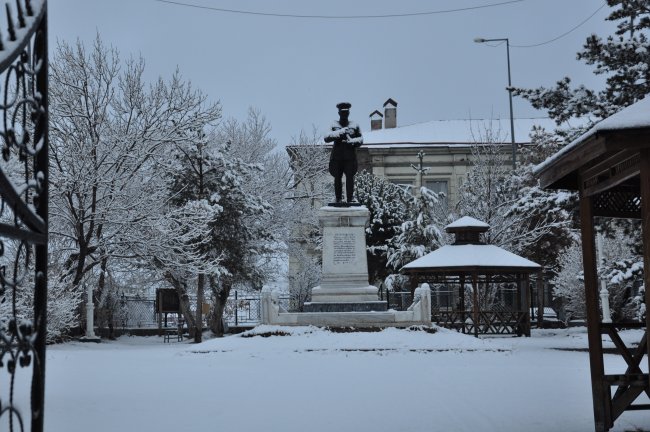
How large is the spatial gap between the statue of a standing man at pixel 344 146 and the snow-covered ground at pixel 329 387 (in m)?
5.10

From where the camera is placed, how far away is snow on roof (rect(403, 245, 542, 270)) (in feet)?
A: 83.5

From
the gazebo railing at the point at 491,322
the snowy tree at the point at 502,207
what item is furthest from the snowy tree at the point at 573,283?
the gazebo railing at the point at 491,322

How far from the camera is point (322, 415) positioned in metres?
8.63

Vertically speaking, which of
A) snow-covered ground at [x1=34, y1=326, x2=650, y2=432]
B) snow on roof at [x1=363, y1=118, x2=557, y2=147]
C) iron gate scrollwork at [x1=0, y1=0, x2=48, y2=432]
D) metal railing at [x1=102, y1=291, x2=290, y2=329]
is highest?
snow on roof at [x1=363, y1=118, x2=557, y2=147]

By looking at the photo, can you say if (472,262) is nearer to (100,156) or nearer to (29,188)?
(100,156)

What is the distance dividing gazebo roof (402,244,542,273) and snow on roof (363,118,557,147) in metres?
26.2

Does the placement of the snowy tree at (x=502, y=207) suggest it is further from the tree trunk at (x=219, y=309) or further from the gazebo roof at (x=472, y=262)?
the tree trunk at (x=219, y=309)

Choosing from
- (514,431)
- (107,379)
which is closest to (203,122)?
(107,379)

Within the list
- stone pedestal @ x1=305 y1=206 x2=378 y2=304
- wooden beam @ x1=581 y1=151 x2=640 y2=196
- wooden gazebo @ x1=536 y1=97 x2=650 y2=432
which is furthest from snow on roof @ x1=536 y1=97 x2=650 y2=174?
stone pedestal @ x1=305 y1=206 x2=378 y2=304

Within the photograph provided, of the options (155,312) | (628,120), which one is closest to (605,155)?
(628,120)

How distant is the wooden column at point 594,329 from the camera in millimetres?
7414

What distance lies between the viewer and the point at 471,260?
2564 centimetres

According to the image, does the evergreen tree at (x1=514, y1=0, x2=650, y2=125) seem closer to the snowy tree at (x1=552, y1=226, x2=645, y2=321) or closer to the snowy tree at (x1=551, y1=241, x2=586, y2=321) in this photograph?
the snowy tree at (x1=552, y1=226, x2=645, y2=321)

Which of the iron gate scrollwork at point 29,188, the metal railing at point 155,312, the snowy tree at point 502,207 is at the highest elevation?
the snowy tree at point 502,207
